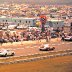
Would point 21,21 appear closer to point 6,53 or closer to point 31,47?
point 31,47

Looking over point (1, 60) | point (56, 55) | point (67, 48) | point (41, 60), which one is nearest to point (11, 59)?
point (1, 60)

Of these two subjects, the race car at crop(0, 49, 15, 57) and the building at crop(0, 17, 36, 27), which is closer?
the race car at crop(0, 49, 15, 57)

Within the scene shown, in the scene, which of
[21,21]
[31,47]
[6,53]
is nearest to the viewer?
[6,53]

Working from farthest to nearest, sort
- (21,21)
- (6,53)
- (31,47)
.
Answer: (21,21), (31,47), (6,53)

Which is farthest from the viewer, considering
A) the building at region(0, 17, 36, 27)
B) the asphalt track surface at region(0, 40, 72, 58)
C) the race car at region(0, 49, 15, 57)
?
the building at region(0, 17, 36, 27)

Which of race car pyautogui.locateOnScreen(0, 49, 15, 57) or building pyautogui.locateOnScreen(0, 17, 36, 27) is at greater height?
building pyautogui.locateOnScreen(0, 17, 36, 27)

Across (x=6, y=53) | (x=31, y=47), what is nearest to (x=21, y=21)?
(x=31, y=47)

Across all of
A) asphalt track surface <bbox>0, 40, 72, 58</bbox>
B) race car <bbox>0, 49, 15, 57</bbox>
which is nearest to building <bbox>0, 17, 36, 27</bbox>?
asphalt track surface <bbox>0, 40, 72, 58</bbox>

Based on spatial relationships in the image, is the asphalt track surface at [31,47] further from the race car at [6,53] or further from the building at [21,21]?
the building at [21,21]

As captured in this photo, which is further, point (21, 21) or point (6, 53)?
point (21, 21)

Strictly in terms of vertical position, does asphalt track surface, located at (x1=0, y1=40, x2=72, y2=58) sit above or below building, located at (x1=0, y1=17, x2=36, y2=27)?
below

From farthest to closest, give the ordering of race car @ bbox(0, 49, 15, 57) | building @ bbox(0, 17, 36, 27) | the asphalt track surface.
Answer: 1. building @ bbox(0, 17, 36, 27)
2. the asphalt track surface
3. race car @ bbox(0, 49, 15, 57)

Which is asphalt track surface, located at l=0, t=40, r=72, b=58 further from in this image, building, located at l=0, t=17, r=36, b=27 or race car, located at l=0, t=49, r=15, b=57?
building, located at l=0, t=17, r=36, b=27
